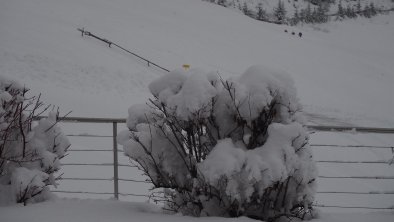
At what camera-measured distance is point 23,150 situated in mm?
3678

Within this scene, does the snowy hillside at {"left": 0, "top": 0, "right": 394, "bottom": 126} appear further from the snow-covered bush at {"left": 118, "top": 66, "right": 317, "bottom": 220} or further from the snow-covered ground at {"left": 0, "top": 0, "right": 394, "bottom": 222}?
the snow-covered bush at {"left": 118, "top": 66, "right": 317, "bottom": 220}

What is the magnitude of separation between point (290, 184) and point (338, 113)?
15.9 meters

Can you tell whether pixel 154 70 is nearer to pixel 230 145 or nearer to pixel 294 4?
pixel 230 145

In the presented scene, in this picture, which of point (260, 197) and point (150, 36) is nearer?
point (260, 197)

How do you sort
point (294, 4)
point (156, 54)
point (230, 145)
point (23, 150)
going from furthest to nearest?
point (294, 4) → point (156, 54) → point (23, 150) → point (230, 145)

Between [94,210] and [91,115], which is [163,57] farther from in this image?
[94,210]

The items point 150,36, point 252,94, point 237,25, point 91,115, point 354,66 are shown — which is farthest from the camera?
point 237,25

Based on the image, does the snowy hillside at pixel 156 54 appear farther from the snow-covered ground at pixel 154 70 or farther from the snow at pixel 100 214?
the snow at pixel 100 214

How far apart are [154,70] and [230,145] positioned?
1705 centimetres

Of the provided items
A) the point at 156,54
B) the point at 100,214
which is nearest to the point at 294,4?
the point at 156,54

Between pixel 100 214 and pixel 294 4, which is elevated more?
pixel 294 4

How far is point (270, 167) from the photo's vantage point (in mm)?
3006

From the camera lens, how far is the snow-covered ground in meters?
7.74

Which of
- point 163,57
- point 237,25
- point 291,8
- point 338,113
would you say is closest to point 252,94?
point 338,113
